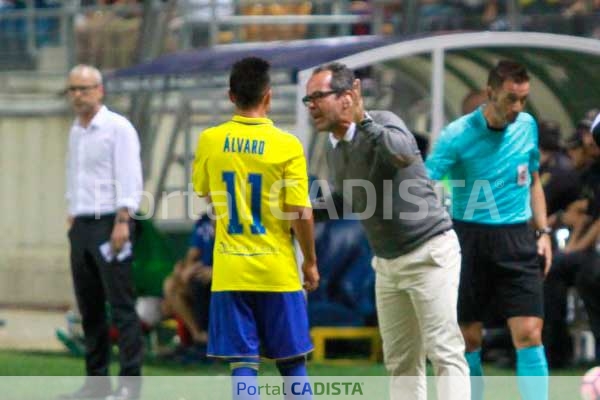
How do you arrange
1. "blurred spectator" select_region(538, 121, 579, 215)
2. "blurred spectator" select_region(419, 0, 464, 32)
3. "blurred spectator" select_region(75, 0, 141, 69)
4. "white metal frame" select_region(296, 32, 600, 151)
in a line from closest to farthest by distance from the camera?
"white metal frame" select_region(296, 32, 600, 151), "blurred spectator" select_region(538, 121, 579, 215), "blurred spectator" select_region(419, 0, 464, 32), "blurred spectator" select_region(75, 0, 141, 69)

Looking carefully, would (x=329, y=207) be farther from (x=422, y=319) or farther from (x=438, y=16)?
(x=438, y=16)

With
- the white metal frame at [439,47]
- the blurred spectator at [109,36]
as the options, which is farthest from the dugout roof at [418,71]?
the blurred spectator at [109,36]

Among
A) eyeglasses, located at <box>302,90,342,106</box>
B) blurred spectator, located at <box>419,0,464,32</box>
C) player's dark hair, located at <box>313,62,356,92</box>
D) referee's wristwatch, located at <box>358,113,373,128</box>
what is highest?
blurred spectator, located at <box>419,0,464,32</box>

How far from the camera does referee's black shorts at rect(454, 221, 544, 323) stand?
9.69 m

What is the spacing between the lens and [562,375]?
41.9ft

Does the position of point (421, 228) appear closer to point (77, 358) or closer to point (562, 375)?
point (562, 375)

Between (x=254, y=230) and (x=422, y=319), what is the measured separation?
1.00 m

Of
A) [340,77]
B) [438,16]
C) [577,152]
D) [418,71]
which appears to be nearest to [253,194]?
[340,77]

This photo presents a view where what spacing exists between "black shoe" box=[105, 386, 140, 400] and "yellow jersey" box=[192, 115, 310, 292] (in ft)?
8.33

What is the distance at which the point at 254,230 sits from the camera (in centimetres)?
855

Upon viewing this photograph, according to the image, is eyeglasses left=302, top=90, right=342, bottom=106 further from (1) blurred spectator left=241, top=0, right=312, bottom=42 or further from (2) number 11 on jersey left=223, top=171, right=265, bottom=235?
(1) blurred spectator left=241, top=0, right=312, bottom=42

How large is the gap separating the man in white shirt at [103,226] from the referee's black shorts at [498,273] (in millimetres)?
2239

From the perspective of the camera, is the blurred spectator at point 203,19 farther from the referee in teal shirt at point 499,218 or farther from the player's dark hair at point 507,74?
the player's dark hair at point 507,74

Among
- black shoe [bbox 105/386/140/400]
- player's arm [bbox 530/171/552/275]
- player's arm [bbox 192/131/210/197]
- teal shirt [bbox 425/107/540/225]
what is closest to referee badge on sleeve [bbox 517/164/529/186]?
teal shirt [bbox 425/107/540/225]
